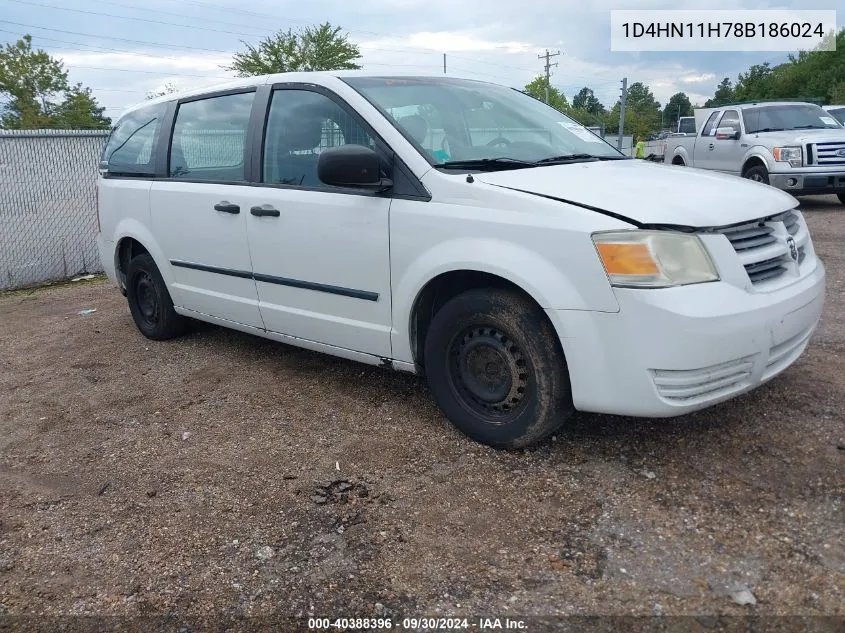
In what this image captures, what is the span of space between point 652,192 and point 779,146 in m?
9.50

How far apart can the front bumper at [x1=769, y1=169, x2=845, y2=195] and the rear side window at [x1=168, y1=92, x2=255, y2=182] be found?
9329 millimetres

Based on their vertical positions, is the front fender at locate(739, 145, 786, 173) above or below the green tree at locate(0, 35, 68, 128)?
below

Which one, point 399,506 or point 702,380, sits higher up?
point 702,380

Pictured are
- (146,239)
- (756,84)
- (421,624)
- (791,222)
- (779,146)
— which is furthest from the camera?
(756,84)

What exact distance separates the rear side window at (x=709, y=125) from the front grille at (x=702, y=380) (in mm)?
11655

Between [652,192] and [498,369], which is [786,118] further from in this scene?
[498,369]

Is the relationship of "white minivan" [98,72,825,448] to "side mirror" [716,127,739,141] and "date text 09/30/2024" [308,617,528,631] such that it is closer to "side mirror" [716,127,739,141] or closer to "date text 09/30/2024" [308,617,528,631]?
"date text 09/30/2024" [308,617,528,631]

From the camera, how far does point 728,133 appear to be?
12.0m

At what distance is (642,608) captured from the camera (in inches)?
88.1

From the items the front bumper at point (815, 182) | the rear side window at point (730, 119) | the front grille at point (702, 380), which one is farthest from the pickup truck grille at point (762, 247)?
the rear side window at point (730, 119)

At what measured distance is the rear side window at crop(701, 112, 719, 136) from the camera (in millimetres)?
13414

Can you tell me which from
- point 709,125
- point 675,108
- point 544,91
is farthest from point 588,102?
point 709,125

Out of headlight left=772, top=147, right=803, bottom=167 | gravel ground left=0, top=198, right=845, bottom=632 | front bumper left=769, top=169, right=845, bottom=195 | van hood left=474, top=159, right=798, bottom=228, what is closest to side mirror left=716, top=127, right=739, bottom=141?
headlight left=772, top=147, right=803, bottom=167

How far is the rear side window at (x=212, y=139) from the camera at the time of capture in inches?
171
